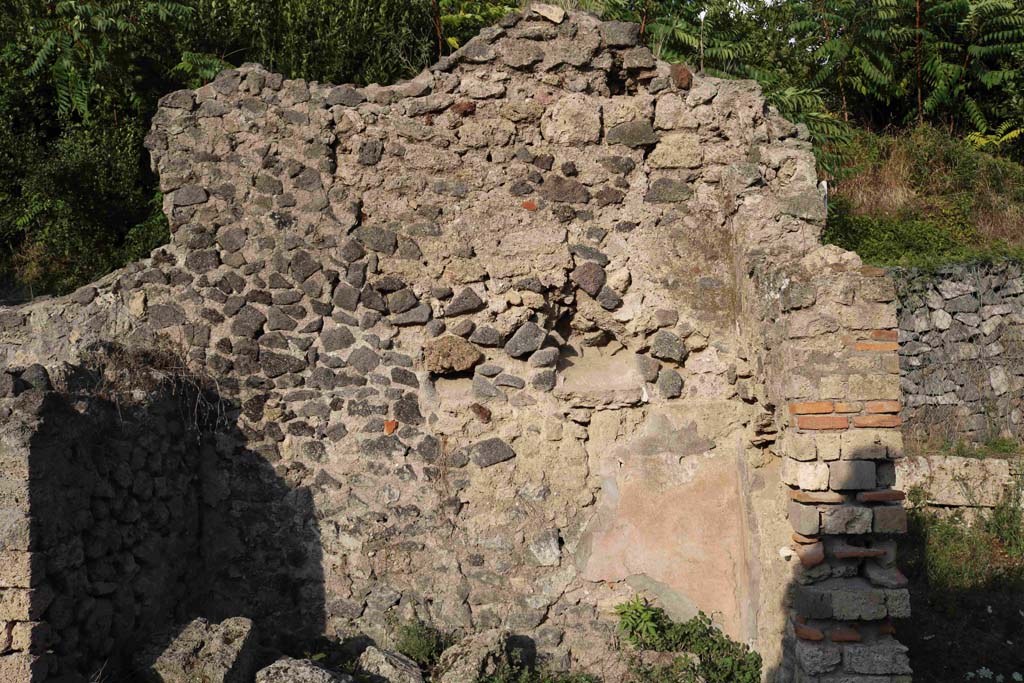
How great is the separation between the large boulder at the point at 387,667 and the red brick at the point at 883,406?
2.67 m

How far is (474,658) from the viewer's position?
4.87 metres

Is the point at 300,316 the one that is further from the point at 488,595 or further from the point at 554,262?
the point at 488,595

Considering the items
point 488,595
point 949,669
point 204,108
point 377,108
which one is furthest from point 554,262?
point 949,669

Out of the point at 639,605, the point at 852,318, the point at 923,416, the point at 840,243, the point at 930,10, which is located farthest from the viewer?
the point at 930,10

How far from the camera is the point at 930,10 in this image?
38.0 ft

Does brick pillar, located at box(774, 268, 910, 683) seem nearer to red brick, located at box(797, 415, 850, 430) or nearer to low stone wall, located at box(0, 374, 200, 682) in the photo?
red brick, located at box(797, 415, 850, 430)

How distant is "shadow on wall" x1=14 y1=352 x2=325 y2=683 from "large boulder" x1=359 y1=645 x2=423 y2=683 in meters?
0.54

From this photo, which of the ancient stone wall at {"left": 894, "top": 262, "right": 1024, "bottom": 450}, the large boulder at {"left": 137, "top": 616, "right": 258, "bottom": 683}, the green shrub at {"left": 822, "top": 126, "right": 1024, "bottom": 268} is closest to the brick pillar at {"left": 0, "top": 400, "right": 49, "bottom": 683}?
the large boulder at {"left": 137, "top": 616, "right": 258, "bottom": 683}

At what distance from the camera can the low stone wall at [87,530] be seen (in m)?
3.79

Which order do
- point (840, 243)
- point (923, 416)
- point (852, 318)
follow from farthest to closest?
1. point (840, 243)
2. point (923, 416)
3. point (852, 318)

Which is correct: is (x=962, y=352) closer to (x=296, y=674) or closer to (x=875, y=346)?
(x=875, y=346)

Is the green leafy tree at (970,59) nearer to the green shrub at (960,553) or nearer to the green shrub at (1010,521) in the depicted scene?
the green shrub at (1010,521)

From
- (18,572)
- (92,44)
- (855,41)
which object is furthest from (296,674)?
(855,41)

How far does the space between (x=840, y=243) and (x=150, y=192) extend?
7.31 m
